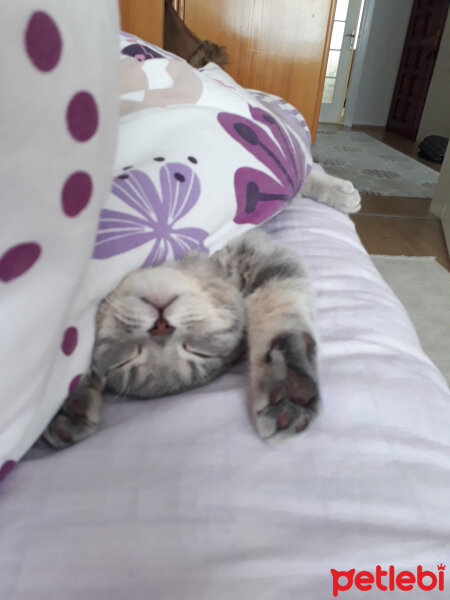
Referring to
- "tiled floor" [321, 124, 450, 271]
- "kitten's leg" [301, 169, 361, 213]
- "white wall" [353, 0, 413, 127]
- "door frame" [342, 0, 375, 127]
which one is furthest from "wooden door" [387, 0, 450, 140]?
"kitten's leg" [301, 169, 361, 213]

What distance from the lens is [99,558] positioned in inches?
12.5

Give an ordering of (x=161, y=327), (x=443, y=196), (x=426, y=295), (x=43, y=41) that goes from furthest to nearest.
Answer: (x=443, y=196), (x=426, y=295), (x=161, y=327), (x=43, y=41)

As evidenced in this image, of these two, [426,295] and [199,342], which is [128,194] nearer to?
[199,342]

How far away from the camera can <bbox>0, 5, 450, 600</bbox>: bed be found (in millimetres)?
308

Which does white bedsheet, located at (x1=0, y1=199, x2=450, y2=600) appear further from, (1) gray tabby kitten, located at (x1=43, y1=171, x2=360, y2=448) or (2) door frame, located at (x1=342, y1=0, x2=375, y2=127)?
(2) door frame, located at (x1=342, y1=0, x2=375, y2=127)

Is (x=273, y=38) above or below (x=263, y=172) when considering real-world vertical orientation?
above

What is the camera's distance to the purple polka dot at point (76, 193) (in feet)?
1.01

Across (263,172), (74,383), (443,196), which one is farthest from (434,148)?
(74,383)

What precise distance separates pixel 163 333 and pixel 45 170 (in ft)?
1.05

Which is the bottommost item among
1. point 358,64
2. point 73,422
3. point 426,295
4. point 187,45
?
point 426,295

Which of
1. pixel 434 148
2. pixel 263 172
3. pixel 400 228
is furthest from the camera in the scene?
pixel 434 148

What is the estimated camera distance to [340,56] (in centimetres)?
506

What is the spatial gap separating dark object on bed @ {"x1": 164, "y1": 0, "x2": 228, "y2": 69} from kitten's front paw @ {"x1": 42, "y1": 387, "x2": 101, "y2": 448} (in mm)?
1316

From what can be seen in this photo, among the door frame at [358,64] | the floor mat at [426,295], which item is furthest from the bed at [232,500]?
the door frame at [358,64]
